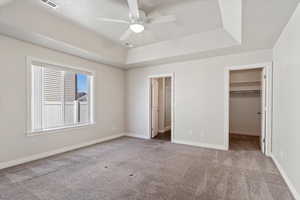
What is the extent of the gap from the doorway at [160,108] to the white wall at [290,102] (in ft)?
8.96

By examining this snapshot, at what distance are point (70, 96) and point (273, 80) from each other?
199 inches

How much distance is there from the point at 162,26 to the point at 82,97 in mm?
2965

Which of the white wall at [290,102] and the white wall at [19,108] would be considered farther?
the white wall at [19,108]

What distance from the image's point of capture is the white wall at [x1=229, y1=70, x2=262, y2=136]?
5430 mm

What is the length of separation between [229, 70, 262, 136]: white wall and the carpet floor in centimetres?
228

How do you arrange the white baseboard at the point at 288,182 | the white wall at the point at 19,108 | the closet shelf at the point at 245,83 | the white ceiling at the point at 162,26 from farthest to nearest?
the closet shelf at the point at 245,83 → the white wall at the point at 19,108 → the white ceiling at the point at 162,26 → the white baseboard at the point at 288,182

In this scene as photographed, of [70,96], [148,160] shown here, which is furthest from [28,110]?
[148,160]

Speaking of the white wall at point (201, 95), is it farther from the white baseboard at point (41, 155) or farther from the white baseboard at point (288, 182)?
the white baseboard at point (41, 155)

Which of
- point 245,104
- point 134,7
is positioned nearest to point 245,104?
point 245,104

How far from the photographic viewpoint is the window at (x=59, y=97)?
3.28 meters

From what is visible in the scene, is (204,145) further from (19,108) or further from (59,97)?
(19,108)

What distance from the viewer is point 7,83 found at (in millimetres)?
2785

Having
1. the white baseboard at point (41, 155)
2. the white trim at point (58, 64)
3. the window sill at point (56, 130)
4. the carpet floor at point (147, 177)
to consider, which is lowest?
the carpet floor at point (147, 177)

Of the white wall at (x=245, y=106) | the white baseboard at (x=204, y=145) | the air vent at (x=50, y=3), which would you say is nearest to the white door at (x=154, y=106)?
the white baseboard at (x=204, y=145)
